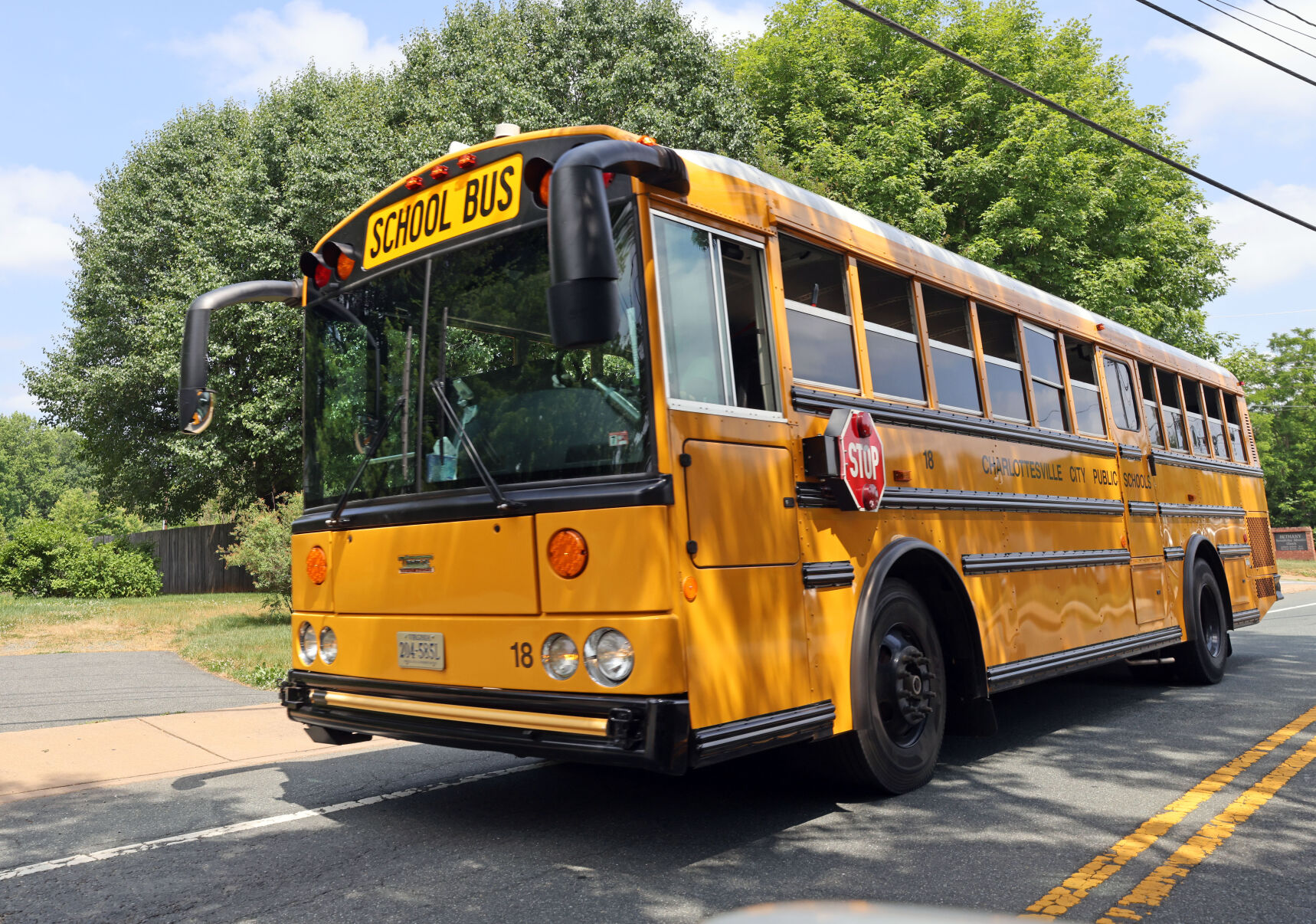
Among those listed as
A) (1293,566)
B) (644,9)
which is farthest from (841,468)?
(1293,566)

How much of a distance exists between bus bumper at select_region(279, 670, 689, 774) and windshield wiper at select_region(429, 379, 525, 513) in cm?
74

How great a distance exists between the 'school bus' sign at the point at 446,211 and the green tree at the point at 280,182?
15.9m

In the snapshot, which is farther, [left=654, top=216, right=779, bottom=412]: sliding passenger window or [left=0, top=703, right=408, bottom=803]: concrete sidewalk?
[left=0, top=703, right=408, bottom=803]: concrete sidewalk

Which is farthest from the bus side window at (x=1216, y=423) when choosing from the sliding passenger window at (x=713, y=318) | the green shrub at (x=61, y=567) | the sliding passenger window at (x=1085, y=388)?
the green shrub at (x=61, y=567)

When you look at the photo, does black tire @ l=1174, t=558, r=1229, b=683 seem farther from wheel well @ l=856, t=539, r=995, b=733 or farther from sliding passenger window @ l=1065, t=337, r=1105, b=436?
wheel well @ l=856, t=539, r=995, b=733

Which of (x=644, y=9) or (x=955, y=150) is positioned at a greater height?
(x=644, y=9)

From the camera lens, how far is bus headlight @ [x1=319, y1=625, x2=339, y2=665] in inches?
191

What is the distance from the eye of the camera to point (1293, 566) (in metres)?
37.6

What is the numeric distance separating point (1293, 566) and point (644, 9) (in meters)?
31.7

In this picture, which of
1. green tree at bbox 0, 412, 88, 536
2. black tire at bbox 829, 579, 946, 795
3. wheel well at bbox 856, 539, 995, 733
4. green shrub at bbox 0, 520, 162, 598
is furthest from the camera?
green tree at bbox 0, 412, 88, 536

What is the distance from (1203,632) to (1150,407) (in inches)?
82.8

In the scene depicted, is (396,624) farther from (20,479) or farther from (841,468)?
(20,479)

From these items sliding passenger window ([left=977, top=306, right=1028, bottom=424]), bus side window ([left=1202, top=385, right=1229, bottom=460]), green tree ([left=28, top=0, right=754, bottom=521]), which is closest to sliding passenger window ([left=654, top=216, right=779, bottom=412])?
sliding passenger window ([left=977, top=306, right=1028, bottom=424])

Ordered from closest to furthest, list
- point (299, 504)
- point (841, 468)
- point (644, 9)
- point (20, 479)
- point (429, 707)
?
point (429, 707)
point (841, 468)
point (299, 504)
point (644, 9)
point (20, 479)
